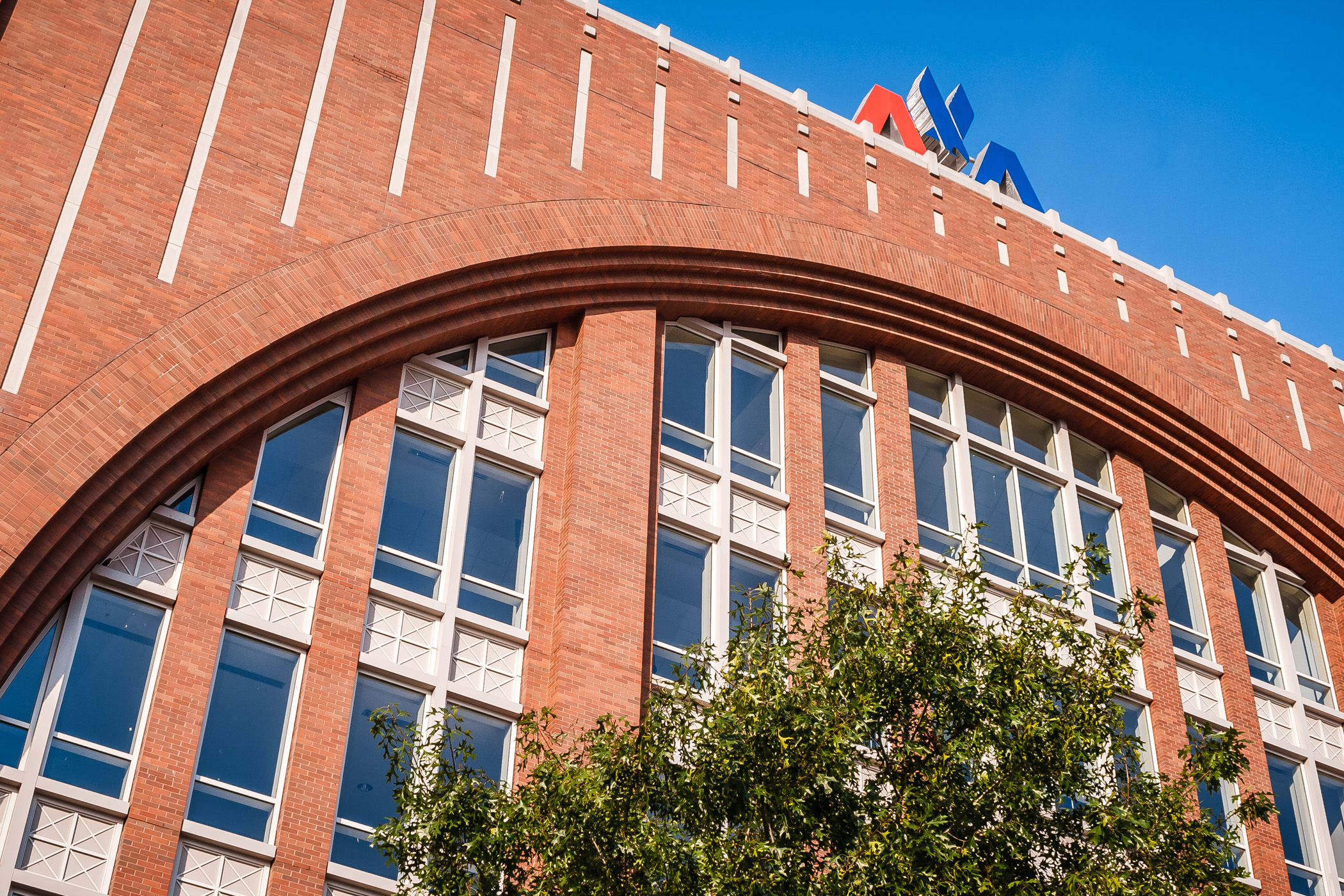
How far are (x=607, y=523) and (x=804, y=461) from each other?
410 centimetres

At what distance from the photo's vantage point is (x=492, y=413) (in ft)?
64.8

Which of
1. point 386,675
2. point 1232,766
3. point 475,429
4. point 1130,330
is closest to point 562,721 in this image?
point 386,675

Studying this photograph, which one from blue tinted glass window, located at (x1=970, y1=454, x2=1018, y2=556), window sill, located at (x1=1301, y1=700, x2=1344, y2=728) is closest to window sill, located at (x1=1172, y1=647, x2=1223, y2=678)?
window sill, located at (x1=1301, y1=700, x2=1344, y2=728)

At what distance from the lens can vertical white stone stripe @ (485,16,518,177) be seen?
2078 cm

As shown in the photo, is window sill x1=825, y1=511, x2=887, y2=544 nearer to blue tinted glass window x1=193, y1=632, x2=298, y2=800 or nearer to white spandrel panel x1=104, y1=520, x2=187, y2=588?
blue tinted glass window x1=193, y1=632, x2=298, y2=800

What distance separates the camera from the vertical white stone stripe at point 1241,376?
27.6 metres

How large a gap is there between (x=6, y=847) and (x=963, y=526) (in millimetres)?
14768

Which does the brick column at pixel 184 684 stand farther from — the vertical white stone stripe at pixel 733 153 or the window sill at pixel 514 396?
the vertical white stone stripe at pixel 733 153

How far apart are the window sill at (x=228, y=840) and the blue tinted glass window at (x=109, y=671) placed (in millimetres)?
1075

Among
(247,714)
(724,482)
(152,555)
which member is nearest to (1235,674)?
(724,482)

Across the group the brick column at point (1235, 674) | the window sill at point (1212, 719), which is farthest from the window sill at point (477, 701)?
the window sill at point (1212, 719)

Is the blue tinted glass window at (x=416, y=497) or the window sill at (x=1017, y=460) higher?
the window sill at (x=1017, y=460)

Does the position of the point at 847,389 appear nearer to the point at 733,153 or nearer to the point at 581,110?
the point at 733,153

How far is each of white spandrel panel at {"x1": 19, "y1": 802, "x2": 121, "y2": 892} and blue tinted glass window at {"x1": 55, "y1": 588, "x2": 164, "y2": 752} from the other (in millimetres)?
824
